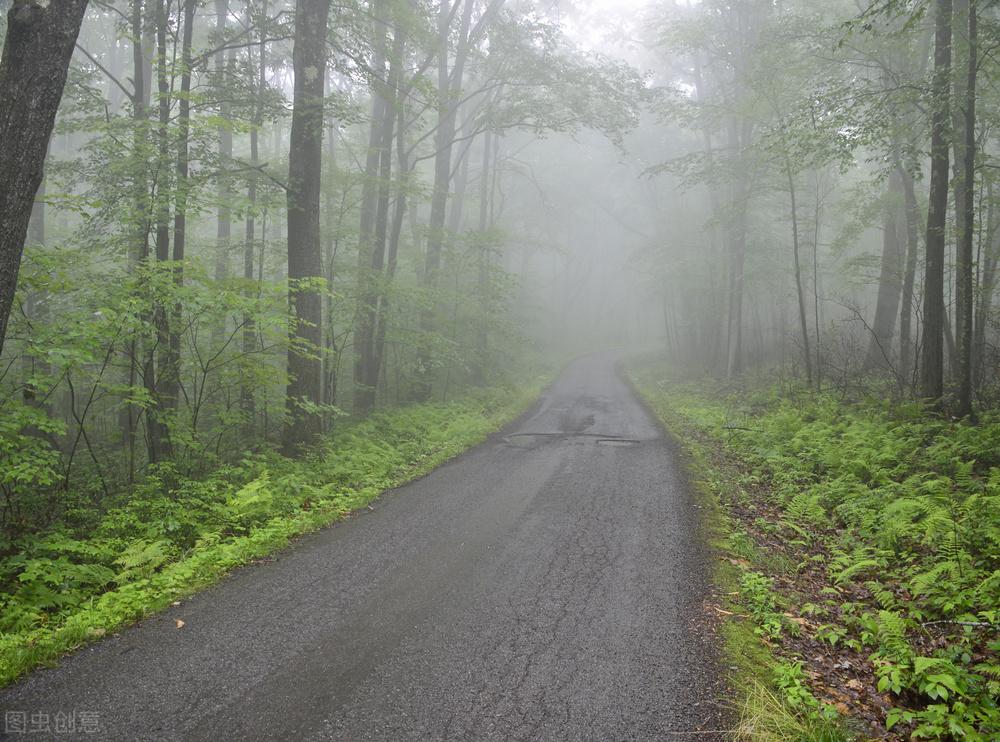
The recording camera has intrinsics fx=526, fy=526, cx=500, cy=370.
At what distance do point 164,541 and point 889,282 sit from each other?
56.6ft

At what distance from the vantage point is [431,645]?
3.70 metres

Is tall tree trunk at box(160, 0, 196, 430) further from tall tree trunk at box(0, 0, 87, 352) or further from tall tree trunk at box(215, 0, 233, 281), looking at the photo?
tall tree trunk at box(0, 0, 87, 352)

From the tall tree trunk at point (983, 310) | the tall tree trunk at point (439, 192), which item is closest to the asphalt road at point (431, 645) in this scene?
the tall tree trunk at point (983, 310)

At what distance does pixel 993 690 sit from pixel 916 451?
215 inches

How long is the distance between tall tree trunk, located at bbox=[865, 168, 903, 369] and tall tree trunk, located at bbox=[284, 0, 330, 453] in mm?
13623

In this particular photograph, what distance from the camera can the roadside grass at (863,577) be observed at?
308 cm

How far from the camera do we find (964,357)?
8.12 metres

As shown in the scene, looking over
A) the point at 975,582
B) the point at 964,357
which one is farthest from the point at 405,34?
the point at 975,582

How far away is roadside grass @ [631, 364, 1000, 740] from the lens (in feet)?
10.1

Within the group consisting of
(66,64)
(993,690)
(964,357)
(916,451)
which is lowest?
(993,690)

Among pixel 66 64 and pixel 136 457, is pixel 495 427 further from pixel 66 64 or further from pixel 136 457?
pixel 66 64

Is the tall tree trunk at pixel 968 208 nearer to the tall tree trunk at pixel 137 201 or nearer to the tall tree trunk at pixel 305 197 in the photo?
the tall tree trunk at pixel 305 197

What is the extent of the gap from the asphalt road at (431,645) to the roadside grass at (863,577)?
0.42m

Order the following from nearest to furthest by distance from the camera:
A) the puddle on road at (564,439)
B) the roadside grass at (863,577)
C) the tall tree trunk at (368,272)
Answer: the roadside grass at (863,577) < the puddle on road at (564,439) < the tall tree trunk at (368,272)
